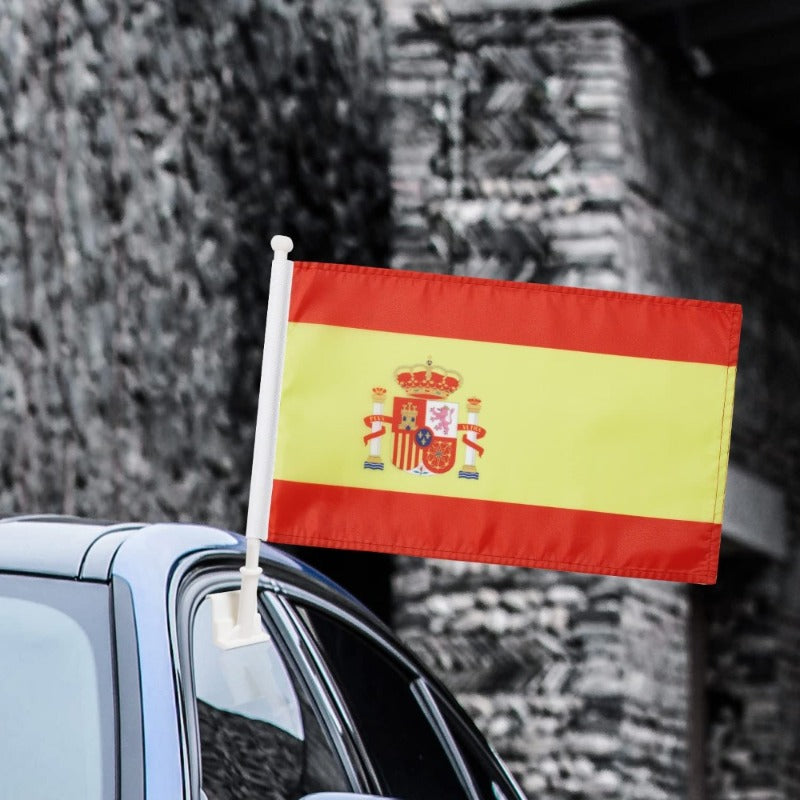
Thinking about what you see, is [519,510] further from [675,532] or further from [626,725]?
[626,725]

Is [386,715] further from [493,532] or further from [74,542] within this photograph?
[74,542]

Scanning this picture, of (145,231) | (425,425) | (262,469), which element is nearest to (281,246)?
(262,469)

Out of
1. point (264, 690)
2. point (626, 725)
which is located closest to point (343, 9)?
point (626, 725)

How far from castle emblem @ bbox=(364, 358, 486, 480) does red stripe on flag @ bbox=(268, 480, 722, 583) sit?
0.07 metres

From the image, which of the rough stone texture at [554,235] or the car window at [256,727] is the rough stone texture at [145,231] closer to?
the rough stone texture at [554,235]

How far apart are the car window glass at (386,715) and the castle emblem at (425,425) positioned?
15.2 inches

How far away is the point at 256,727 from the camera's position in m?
2.67

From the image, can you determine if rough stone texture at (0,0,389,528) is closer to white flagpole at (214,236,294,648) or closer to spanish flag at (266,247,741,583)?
spanish flag at (266,247,741,583)

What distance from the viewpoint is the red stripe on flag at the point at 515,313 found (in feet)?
11.4

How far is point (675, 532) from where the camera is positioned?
3.47 m

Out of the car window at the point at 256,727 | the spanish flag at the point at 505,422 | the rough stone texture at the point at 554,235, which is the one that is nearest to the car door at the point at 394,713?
the car window at the point at 256,727

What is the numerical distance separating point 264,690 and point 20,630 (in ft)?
1.48

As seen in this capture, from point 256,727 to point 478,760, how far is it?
876 millimetres

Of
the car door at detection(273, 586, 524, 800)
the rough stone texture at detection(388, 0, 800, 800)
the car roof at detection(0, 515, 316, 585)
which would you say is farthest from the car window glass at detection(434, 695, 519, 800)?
the rough stone texture at detection(388, 0, 800, 800)
